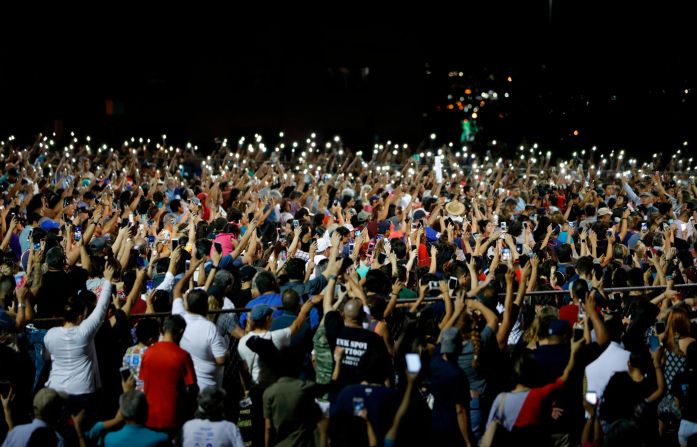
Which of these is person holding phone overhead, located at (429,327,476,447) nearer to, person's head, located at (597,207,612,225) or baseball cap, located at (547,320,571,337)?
baseball cap, located at (547,320,571,337)

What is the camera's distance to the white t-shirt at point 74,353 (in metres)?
6.25

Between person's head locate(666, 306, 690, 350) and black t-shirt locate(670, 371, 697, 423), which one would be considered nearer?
black t-shirt locate(670, 371, 697, 423)

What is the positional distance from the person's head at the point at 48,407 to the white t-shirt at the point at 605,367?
12.4 feet

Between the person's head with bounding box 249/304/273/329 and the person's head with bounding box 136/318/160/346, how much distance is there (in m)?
0.73

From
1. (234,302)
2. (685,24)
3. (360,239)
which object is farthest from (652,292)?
(685,24)

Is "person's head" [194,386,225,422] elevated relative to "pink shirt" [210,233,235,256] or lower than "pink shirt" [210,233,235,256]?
lower

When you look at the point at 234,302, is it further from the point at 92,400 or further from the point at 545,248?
the point at 545,248

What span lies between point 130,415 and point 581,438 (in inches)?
124

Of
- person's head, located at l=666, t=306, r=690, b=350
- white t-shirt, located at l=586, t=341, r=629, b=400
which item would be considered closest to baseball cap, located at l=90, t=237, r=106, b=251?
white t-shirt, located at l=586, t=341, r=629, b=400

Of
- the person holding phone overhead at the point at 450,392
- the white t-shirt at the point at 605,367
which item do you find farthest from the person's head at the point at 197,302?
the white t-shirt at the point at 605,367

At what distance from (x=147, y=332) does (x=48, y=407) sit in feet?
4.55

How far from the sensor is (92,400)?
21.2 ft

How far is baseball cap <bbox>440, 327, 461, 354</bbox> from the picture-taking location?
5957 millimetres

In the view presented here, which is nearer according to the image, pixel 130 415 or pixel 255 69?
pixel 130 415
